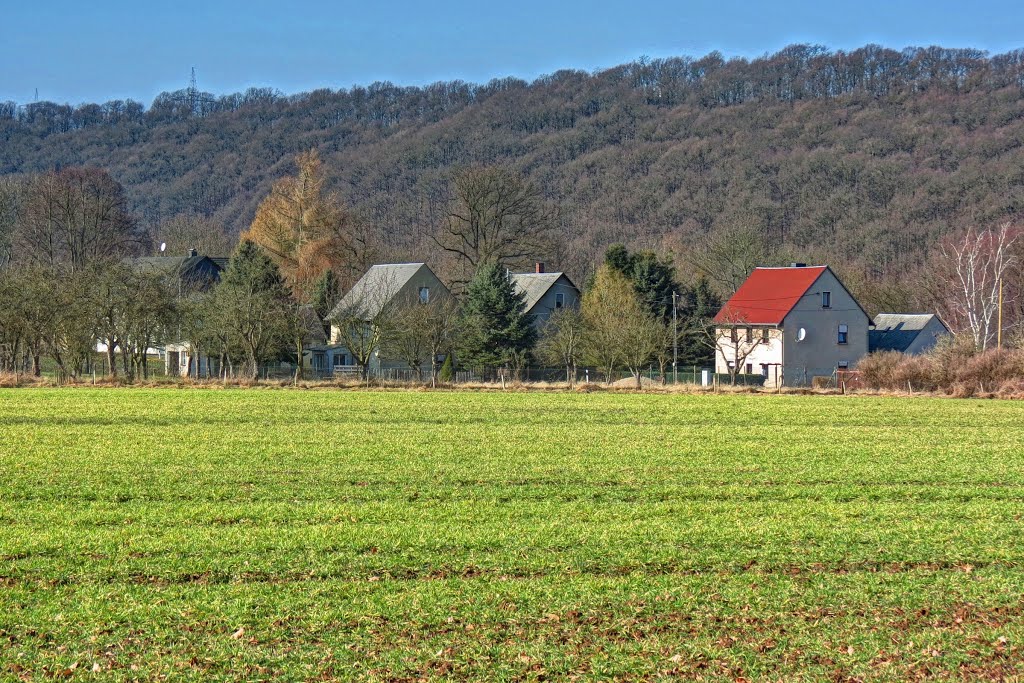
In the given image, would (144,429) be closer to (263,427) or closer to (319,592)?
(263,427)

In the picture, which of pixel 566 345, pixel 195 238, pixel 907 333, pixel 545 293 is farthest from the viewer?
pixel 195 238

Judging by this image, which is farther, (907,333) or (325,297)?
(907,333)

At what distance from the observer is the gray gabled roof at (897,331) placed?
83.4 meters

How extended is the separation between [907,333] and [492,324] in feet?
110

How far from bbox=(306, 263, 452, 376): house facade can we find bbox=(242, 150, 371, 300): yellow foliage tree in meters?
5.85

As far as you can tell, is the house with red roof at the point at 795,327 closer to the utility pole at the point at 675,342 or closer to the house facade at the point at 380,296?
the utility pole at the point at 675,342

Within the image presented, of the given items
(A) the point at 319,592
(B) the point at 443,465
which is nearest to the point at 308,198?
(B) the point at 443,465

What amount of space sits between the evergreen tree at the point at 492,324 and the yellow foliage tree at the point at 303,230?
21381mm

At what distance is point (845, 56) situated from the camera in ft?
539

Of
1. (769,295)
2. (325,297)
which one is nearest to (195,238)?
(325,297)

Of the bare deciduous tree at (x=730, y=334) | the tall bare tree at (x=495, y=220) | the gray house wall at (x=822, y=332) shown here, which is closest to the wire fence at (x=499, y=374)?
the gray house wall at (x=822, y=332)

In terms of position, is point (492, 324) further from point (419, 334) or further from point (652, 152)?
point (652, 152)

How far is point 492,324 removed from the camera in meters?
67.8

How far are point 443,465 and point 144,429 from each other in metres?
11.3
